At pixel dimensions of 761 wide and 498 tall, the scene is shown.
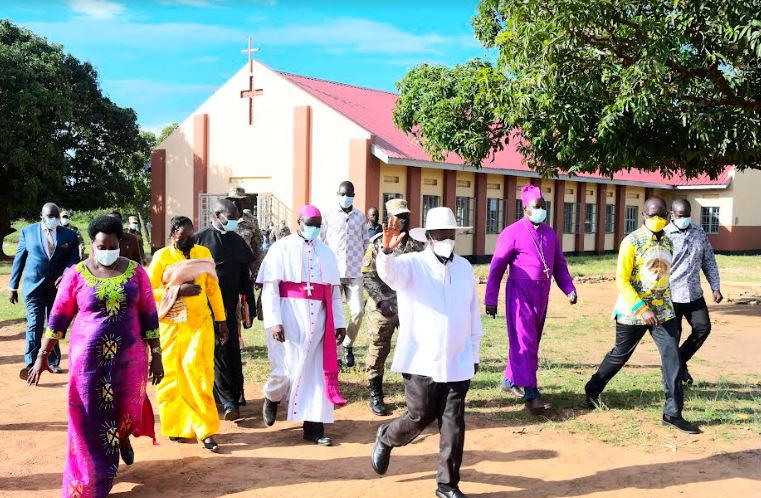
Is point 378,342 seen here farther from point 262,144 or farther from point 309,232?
point 262,144

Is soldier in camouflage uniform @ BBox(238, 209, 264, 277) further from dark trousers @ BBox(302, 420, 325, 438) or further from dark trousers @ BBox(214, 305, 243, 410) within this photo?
dark trousers @ BBox(302, 420, 325, 438)

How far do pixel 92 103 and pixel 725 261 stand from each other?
26.2 metres

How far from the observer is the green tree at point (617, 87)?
28.1 ft

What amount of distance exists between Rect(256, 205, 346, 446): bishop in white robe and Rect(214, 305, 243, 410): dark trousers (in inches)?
26.4

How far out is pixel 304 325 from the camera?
596 centimetres

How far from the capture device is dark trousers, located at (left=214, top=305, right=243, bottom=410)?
21.6 ft

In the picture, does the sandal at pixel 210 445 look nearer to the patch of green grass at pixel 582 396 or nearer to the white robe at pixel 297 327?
the white robe at pixel 297 327

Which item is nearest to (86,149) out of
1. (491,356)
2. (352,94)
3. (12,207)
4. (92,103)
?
(92,103)

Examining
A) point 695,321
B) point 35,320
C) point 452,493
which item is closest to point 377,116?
point 35,320

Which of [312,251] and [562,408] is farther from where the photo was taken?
[562,408]

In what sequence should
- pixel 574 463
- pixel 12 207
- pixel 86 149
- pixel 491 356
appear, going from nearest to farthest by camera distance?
pixel 574 463, pixel 491 356, pixel 12 207, pixel 86 149

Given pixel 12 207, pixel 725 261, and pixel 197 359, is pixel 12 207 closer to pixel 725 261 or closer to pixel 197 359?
pixel 197 359

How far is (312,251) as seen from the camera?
604 cm

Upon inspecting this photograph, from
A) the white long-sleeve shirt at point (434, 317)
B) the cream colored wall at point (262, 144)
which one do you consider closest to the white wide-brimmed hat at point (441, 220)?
the white long-sleeve shirt at point (434, 317)
